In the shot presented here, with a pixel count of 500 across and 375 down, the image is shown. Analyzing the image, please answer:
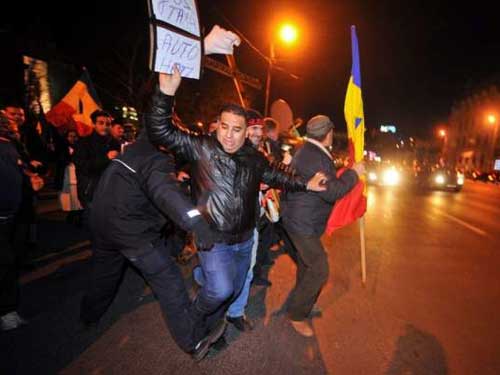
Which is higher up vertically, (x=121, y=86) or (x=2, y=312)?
(x=121, y=86)

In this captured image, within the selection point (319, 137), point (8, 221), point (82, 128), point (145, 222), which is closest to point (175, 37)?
point (145, 222)

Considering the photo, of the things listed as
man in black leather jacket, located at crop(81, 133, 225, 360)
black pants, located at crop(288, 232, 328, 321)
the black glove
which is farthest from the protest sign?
black pants, located at crop(288, 232, 328, 321)

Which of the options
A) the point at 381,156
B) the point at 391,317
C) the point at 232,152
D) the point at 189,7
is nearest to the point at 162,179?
the point at 232,152

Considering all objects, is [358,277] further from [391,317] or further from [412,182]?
[412,182]

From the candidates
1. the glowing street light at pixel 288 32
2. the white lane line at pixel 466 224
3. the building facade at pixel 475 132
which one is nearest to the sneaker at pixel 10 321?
the white lane line at pixel 466 224

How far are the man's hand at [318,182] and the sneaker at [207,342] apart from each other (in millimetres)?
1434

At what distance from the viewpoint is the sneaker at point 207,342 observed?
8.85 feet

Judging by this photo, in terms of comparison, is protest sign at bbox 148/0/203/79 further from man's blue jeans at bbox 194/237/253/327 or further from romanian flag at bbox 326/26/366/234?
romanian flag at bbox 326/26/366/234

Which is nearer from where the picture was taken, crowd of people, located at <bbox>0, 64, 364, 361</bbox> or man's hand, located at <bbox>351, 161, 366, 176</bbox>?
crowd of people, located at <bbox>0, 64, 364, 361</bbox>

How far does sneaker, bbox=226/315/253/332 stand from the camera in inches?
129

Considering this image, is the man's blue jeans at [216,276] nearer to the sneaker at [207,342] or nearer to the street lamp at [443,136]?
the sneaker at [207,342]

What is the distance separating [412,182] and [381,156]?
10.7 feet

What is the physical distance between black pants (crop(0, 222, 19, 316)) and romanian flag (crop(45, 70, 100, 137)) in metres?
5.53

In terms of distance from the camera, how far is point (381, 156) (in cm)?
2242
